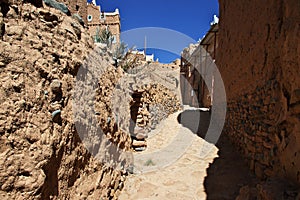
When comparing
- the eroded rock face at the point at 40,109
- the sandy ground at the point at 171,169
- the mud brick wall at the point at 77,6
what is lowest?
the sandy ground at the point at 171,169

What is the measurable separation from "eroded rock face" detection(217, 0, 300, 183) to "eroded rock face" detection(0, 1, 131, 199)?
2155 mm

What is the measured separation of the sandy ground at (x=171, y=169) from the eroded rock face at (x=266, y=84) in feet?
3.07

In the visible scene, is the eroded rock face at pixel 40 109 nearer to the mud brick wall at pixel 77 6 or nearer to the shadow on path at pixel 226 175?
the shadow on path at pixel 226 175

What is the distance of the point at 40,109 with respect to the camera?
137 cm

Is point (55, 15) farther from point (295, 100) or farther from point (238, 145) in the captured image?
point (238, 145)

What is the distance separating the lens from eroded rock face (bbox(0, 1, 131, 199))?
1.15 meters

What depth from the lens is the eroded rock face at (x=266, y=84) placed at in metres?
2.10

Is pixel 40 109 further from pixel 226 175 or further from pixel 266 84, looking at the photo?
pixel 226 175

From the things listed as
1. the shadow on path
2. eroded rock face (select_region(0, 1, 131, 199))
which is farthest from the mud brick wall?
the shadow on path

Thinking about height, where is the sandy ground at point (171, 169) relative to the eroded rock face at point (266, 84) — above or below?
below

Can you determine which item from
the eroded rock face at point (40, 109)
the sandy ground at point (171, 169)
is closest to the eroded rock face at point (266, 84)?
the sandy ground at point (171, 169)

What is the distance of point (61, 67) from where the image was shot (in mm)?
1675

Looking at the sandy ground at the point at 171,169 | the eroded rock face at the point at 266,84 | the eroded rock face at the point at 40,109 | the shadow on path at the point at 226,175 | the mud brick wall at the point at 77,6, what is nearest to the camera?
the eroded rock face at the point at 40,109

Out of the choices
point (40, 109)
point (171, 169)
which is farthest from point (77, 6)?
point (171, 169)
